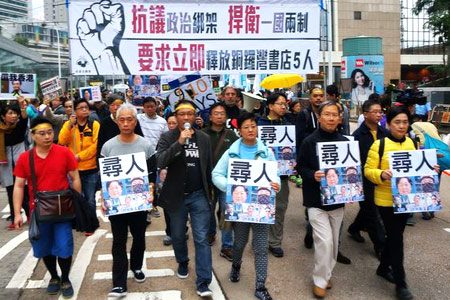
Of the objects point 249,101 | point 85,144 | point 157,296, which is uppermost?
point 249,101

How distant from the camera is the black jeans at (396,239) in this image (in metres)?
3.89

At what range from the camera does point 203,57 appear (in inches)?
226

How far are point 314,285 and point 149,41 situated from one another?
3.64m

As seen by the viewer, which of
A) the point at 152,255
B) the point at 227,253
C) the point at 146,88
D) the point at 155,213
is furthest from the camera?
the point at 146,88

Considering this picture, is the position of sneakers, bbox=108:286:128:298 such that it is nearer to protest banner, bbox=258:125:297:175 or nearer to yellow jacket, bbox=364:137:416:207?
protest banner, bbox=258:125:297:175

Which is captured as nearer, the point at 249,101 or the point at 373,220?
the point at 373,220

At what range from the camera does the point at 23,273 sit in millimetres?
4656

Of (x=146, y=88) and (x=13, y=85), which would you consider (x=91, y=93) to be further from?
(x=13, y=85)

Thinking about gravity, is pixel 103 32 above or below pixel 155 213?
above

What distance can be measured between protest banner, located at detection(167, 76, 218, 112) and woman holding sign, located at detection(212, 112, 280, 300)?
2.53m

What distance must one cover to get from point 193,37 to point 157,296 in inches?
131

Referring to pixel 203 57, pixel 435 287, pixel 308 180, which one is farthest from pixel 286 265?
pixel 203 57

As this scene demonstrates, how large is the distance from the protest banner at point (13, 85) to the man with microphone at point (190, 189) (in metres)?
5.07

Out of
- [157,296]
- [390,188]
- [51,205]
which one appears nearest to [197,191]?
[157,296]
